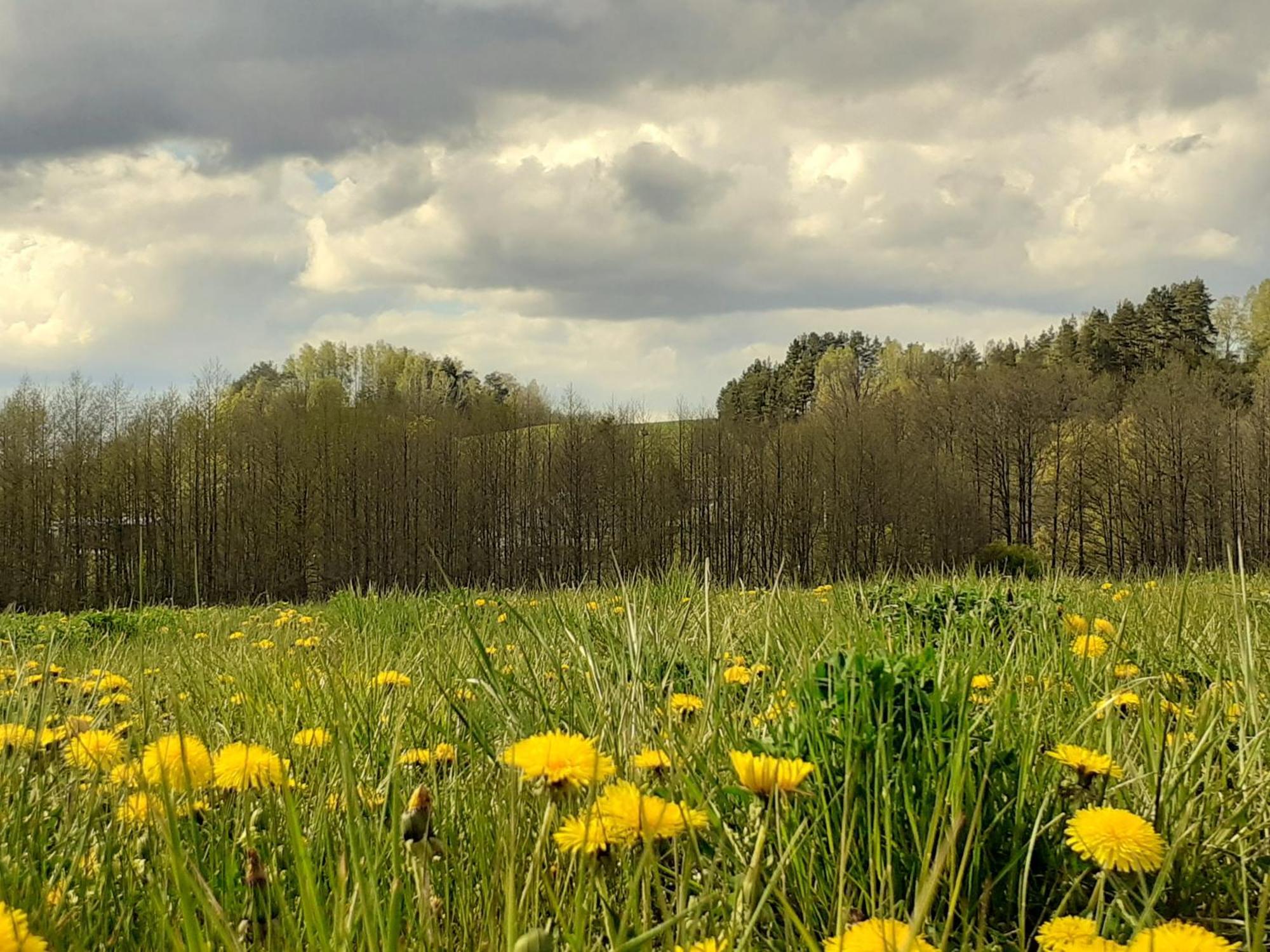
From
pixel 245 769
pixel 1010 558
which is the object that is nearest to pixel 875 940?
pixel 245 769

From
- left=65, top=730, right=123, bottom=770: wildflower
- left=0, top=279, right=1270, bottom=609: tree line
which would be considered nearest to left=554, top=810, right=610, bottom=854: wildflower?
left=65, top=730, right=123, bottom=770: wildflower

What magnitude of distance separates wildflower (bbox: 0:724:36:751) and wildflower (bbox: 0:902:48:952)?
0.98 metres

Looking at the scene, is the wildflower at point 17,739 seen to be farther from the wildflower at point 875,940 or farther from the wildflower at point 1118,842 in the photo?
the wildflower at point 1118,842

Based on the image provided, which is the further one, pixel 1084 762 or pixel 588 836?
pixel 1084 762

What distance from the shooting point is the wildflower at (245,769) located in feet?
3.93

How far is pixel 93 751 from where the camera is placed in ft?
4.95

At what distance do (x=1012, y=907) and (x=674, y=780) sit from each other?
0.54 m

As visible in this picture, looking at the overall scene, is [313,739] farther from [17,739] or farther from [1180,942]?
[1180,942]

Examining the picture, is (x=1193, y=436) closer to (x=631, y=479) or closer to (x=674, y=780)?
(x=631, y=479)

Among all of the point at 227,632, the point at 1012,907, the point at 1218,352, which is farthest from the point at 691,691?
the point at 1218,352

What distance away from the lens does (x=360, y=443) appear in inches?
1168

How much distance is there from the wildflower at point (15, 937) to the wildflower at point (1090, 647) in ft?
7.40

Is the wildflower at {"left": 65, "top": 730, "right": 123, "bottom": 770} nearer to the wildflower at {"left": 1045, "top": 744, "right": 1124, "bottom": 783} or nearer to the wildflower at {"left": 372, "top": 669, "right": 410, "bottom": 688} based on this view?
the wildflower at {"left": 372, "top": 669, "right": 410, "bottom": 688}

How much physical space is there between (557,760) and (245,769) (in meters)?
0.54
